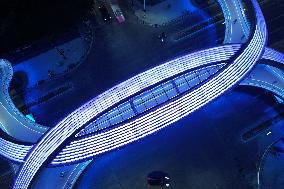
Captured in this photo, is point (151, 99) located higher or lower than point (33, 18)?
lower

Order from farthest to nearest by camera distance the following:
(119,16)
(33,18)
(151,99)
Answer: (119,16)
(33,18)
(151,99)

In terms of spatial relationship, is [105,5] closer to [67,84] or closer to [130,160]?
[67,84]

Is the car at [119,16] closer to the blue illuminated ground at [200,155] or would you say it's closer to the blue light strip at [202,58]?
the blue light strip at [202,58]

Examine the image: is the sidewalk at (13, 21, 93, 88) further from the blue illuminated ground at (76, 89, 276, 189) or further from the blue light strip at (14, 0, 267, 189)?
the blue light strip at (14, 0, 267, 189)

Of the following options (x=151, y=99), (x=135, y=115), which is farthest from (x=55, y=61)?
(x=135, y=115)

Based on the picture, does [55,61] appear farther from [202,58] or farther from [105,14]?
[202,58]

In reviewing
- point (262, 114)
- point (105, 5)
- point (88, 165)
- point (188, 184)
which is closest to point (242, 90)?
point (262, 114)
